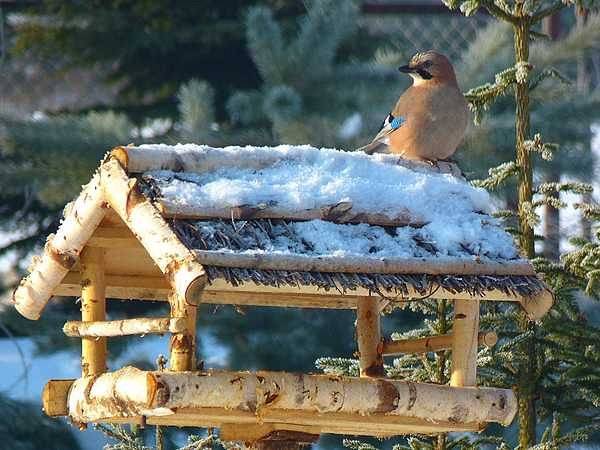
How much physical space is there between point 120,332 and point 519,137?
2.04 metres

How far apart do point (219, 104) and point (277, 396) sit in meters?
6.62

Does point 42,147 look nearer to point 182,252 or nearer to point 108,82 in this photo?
point 108,82

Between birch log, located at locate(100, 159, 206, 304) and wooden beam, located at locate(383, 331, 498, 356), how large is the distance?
1.14 meters

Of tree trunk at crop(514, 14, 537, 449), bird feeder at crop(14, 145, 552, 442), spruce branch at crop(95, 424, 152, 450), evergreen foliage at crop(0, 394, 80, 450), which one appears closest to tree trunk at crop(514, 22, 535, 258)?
tree trunk at crop(514, 14, 537, 449)

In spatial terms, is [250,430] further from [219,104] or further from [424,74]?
[219,104]

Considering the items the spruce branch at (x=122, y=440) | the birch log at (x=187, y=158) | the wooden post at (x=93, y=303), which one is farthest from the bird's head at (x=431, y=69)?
the spruce branch at (x=122, y=440)

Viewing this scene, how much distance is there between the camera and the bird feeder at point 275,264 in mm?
4090

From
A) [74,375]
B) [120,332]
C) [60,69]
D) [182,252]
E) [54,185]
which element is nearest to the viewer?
[182,252]

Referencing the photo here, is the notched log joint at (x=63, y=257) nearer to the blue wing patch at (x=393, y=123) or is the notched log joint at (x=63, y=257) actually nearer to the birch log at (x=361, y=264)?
the birch log at (x=361, y=264)

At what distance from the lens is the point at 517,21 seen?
19.1 ft

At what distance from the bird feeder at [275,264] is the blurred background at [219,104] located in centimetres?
342

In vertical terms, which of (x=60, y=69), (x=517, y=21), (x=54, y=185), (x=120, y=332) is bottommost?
(x=120, y=332)

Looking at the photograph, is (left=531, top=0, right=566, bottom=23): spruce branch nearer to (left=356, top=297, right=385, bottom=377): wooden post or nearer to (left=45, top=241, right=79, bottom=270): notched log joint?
(left=356, top=297, right=385, bottom=377): wooden post

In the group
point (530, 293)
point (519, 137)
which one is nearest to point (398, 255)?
point (530, 293)
